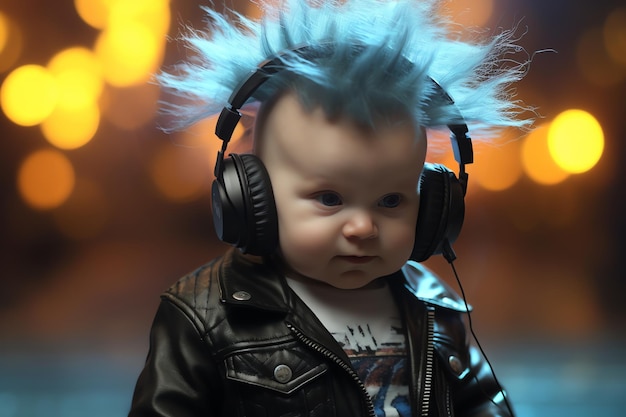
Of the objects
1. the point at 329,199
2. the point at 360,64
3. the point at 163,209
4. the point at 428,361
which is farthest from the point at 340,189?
the point at 163,209

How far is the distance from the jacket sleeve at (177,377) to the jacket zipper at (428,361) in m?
0.27

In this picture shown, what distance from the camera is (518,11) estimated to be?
1835 mm

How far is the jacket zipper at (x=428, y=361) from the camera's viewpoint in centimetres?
97

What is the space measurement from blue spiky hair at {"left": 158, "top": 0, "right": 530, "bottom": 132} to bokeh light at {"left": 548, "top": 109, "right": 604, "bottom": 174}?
36.7 inches

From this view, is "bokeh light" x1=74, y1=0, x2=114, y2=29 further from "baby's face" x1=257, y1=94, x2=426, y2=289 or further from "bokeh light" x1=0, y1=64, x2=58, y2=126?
"baby's face" x1=257, y1=94, x2=426, y2=289

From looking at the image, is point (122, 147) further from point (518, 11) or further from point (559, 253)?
point (559, 253)

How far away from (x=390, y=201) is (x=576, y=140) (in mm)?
1190

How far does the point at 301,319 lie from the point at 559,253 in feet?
4.20

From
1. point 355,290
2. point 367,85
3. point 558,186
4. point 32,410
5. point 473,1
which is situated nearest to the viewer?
point 367,85

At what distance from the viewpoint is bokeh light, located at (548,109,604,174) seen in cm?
194

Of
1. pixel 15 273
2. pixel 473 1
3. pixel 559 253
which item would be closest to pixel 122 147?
pixel 15 273

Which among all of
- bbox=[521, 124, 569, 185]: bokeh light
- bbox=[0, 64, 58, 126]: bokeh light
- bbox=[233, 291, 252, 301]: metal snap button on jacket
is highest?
bbox=[0, 64, 58, 126]: bokeh light

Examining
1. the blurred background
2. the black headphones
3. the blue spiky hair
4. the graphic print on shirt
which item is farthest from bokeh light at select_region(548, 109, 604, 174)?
the graphic print on shirt

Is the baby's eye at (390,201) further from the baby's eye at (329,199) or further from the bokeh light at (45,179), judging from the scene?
the bokeh light at (45,179)
